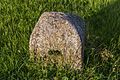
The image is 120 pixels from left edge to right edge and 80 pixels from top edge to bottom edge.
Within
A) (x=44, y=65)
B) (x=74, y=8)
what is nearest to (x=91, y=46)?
(x=44, y=65)

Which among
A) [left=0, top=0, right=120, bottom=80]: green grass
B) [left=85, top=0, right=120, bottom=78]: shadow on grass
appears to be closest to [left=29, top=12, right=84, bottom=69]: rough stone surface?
[left=0, top=0, right=120, bottom=80]: green grass

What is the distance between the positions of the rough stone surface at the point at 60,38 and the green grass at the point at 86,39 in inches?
6.9

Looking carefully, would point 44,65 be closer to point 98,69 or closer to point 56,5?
point 98,69

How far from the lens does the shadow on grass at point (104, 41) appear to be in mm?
3916

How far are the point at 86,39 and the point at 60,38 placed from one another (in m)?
0.81

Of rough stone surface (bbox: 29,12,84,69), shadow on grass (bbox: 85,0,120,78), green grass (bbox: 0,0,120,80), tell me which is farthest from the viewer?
shadow on grass (bbox: 85,0,120,78)

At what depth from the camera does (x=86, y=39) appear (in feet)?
14.2

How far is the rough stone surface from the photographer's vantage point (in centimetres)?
357

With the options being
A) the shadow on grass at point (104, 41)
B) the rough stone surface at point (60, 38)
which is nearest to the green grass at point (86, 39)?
the shadow on grass at point (104, 41)

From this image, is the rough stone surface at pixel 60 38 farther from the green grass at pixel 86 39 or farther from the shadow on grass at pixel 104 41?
the shadow on grass at pixel 104 41

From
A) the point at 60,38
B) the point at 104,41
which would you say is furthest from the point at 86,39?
the point at 60,38

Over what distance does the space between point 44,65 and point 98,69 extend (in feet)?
2.31

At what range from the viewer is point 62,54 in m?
3.69

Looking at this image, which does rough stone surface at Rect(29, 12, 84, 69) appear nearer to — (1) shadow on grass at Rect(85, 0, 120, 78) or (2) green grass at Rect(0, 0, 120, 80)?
(2) green grass at Rect(0, 0, 120, 80)
